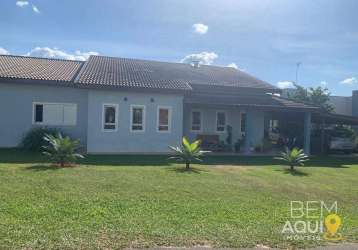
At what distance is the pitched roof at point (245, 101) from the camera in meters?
22.5

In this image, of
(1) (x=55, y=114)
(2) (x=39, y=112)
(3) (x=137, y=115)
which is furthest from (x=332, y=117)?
(2) (x=39, y=112)

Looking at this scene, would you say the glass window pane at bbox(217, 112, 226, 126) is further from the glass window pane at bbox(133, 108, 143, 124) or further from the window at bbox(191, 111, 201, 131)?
the glass window pane at bbox(133, 108, 143, 124)

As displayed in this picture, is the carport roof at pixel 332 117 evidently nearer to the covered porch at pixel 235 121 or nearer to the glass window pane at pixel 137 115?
the covered porch at pixel 235 121

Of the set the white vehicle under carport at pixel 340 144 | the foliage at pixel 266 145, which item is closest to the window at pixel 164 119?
the foliage at pixel 266 145

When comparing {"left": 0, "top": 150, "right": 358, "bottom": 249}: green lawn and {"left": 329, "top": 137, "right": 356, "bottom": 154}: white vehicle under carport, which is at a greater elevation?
{"left": 329, "top": 137, "right": 356, "bottom": 154}: white vehicle under carport

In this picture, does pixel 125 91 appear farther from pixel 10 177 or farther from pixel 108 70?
pixel 10 177

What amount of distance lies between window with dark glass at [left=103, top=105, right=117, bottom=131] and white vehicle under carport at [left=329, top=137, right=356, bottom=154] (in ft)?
48.6

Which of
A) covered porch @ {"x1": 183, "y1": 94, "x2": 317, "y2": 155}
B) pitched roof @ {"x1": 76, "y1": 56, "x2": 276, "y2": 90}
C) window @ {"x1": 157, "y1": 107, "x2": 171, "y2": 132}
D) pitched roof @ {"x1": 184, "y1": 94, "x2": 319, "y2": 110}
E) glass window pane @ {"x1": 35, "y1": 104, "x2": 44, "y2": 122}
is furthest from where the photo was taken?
Answer: covered porch @ {"x1": 183, "y1": 94, "x2": 317, "y2": 155}

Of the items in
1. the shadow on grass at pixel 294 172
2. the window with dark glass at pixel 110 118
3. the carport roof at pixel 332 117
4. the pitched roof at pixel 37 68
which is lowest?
the shadow on grass at pixel 294 172

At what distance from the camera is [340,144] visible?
2636cm

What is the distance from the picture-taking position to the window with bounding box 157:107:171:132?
2105 centimetres

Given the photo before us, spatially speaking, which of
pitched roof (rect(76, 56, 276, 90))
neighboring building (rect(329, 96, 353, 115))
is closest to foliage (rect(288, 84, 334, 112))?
neighboring building (rect(329, 96, 353, 115))

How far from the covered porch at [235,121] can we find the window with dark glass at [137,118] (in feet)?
8.45

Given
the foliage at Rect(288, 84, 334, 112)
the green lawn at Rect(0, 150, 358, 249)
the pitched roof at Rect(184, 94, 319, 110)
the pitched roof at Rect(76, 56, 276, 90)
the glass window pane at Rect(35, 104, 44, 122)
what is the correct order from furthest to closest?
the foliage at Rect(288, 84, 334, 112) → the pitched roof at Rect(184, 94, 319, 110) → the pitched roof at Rect(76, 56, 276, 90) → the glass window pane at Rect(35, 104, 44, 122) → the green lawn at Rect(0, 150, 358, 249)
